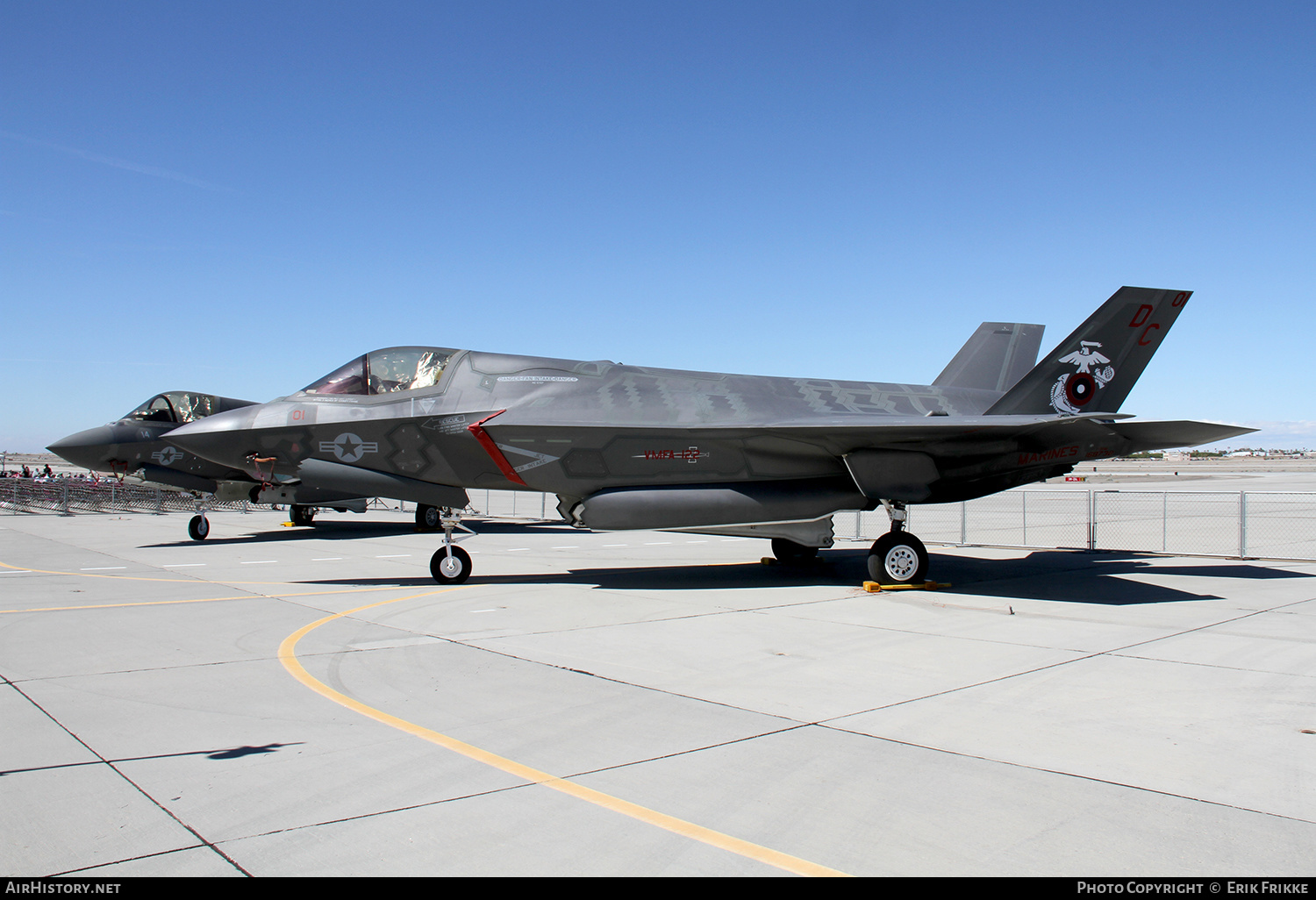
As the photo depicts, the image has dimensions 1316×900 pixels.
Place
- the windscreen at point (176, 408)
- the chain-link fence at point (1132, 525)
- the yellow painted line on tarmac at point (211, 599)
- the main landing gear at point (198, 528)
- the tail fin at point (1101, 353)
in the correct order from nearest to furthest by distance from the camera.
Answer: the yellow painted line on tarmac at point (211, 599) < the tail fin at point (1101, 353) < the chain-link fence at point (1132, 525) < the main landing gear at point (198, 528) < the windscreen at point (176, 408)

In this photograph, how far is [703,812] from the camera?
3635 millimetres

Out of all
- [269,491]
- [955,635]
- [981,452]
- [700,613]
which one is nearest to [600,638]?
[700,613]

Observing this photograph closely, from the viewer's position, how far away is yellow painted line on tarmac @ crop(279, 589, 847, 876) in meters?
3.18

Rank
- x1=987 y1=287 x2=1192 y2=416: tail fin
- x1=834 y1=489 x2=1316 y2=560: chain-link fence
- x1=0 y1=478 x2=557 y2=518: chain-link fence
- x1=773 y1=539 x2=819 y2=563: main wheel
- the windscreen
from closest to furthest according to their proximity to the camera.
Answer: x1=987 y1=287 x2=1192 y2=416: tail fin
x1=773 y1=539 x2=819 y2=563: main wheel
x1=834 y1=489 x2=1316 y2=560: chain-link fence
the windscreen
x1=0 y1=478 x2=557 y2=518: chain-link fence

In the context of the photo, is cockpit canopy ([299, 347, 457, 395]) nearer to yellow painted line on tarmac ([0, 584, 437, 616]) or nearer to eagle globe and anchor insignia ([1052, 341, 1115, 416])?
yellow painted line on tarmac ([0, 584, 437, 616])

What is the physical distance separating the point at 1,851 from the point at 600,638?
16.1 feet

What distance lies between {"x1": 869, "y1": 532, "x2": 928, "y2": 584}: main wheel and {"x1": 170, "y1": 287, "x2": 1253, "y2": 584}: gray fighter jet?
0.02 m

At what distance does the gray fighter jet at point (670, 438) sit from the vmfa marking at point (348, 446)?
0.03m

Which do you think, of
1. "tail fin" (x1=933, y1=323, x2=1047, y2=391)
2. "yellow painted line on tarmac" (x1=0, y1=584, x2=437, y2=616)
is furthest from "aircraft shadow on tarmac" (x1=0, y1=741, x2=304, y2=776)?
"tail fin" (x1=933, y1=323, x2=1047, y2=391)

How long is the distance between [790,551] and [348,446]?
→ 7.39 metres

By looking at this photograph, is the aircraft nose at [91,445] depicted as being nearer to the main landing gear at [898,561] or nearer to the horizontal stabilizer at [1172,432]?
the main landing gear at [898,561]

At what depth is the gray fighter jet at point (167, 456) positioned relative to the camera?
62.2 ft

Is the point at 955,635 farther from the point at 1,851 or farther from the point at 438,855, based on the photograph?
the point at 1,851

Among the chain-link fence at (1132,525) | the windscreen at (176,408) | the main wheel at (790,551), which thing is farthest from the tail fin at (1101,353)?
the windscreen at (176,408)
